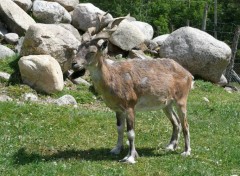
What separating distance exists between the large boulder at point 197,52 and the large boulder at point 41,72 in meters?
7.81

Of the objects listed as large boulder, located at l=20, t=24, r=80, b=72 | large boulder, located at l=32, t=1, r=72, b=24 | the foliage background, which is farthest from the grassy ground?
the foliage background

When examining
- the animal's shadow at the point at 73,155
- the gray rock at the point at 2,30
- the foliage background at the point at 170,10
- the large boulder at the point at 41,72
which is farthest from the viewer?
the foliage background at the point at 170,10

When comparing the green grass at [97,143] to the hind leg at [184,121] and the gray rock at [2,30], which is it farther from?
the gray rock at [2,30]

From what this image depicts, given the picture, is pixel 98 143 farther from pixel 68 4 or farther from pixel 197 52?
pixel 68 4

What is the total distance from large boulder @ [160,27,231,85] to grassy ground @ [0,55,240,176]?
7.80m

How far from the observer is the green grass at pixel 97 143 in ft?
33.9

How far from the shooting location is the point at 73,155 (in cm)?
1123

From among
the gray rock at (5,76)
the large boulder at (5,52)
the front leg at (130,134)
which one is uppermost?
the front leg at (130,134)

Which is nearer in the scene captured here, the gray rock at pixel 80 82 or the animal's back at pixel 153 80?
the animal's back at pixel 153 80

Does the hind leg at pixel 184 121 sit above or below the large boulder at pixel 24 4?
above

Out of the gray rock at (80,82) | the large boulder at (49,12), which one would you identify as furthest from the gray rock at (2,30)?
the gray rock at (80,82)

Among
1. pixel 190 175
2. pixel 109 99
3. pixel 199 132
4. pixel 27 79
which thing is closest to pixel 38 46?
pixel 27 79

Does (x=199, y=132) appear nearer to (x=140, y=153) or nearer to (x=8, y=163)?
(x=140, y=153)

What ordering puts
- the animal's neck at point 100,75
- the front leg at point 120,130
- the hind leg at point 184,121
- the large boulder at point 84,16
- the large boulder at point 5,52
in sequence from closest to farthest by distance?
the animal's neck at point 100,75, the front leg at point 120,130, the hind leg at point 184,121, the large boulder at point 5,52, the large boulder at point 84,16
